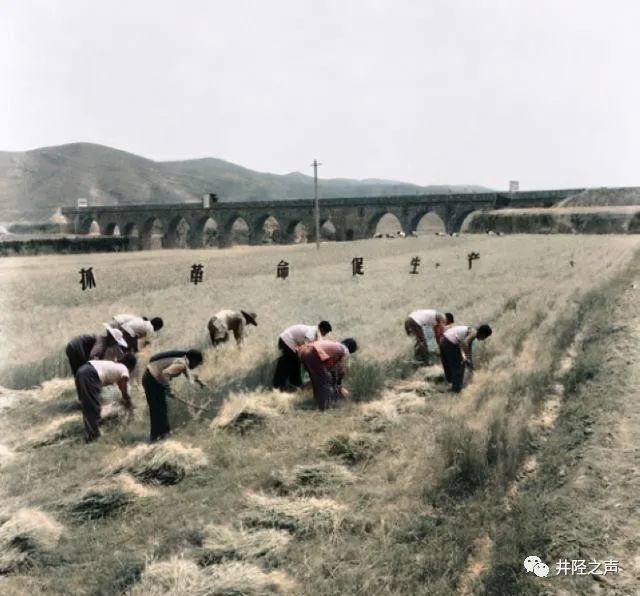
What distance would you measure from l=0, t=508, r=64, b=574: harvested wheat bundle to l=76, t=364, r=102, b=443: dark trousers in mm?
2553

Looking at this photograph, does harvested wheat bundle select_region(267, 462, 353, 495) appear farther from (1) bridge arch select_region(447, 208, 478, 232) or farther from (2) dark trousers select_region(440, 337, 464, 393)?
(1) bridge arch select_region(447, 208, 478, 232)

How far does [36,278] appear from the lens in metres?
32.7

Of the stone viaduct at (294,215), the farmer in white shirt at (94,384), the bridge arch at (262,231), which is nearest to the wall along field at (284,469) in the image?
the farmer in white shirt at (94,384)

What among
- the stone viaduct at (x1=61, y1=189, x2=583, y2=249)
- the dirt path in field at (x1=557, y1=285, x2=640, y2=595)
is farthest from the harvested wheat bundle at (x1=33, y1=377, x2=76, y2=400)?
the stone viaduct at (x1=61, y1=189, x2=583, y2=249)

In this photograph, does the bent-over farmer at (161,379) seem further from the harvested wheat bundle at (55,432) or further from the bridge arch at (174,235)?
the bridge arch at (174,235)

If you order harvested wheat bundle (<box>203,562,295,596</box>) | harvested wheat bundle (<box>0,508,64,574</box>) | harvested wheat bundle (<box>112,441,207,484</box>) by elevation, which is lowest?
harvested wheat bundle (<box>0,508,64,574</box>)

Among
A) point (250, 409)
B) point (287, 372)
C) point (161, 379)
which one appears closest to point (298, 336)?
point (287, 372)

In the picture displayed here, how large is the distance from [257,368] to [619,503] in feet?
26.0

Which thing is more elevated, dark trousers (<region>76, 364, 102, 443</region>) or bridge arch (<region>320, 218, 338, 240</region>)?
dark trousers (<region>76, 364, 102, 443</region>)

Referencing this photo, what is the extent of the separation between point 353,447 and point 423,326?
4.17 m

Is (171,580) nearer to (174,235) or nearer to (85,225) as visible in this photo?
(174,235)

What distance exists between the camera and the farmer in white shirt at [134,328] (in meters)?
12.4

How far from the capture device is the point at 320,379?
33.5 ft

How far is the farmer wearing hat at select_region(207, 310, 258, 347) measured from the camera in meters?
13.9
